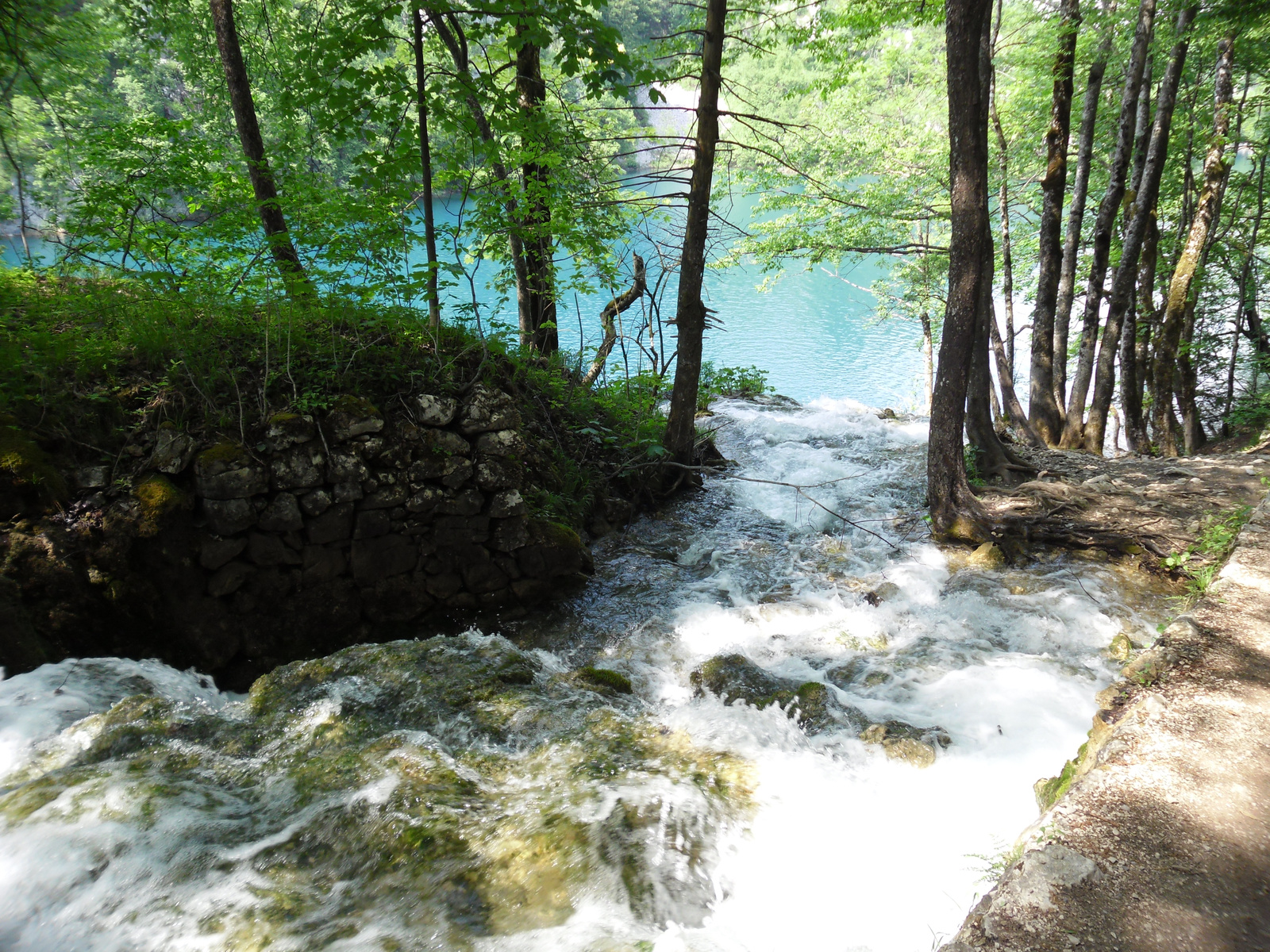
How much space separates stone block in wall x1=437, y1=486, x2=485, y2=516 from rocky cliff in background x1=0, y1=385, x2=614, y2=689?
0.5 inches

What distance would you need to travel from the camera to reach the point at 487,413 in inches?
204


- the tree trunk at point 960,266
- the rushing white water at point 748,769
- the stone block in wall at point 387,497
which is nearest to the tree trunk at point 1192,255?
the tree trunk at point 960,266

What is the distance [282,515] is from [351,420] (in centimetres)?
83

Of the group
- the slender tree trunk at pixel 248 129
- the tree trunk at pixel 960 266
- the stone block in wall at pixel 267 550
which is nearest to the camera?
the stone block in wall at pixel 267 550

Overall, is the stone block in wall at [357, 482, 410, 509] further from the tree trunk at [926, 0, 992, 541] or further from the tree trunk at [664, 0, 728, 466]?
the tree trunk at [926, 0, 992, 541]

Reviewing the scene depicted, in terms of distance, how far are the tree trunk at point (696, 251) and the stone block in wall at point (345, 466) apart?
151 inches

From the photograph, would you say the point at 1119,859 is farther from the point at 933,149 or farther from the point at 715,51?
the point at 933,149

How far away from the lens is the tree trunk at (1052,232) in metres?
8.08

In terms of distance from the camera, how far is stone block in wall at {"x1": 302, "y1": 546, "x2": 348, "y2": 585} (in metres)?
4.42

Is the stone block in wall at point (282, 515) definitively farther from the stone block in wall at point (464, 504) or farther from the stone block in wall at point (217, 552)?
the stone block in wall at point (464, 504)

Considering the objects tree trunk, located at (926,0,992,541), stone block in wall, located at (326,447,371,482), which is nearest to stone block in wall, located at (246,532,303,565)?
stone block in wall, located at (326,447,371,482)

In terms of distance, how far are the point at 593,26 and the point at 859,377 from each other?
18229 mm

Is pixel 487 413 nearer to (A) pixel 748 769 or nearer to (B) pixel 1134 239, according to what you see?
(A) pixel 748 769

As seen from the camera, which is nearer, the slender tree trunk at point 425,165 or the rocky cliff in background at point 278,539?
the rocky cliff in background at point 278,539
